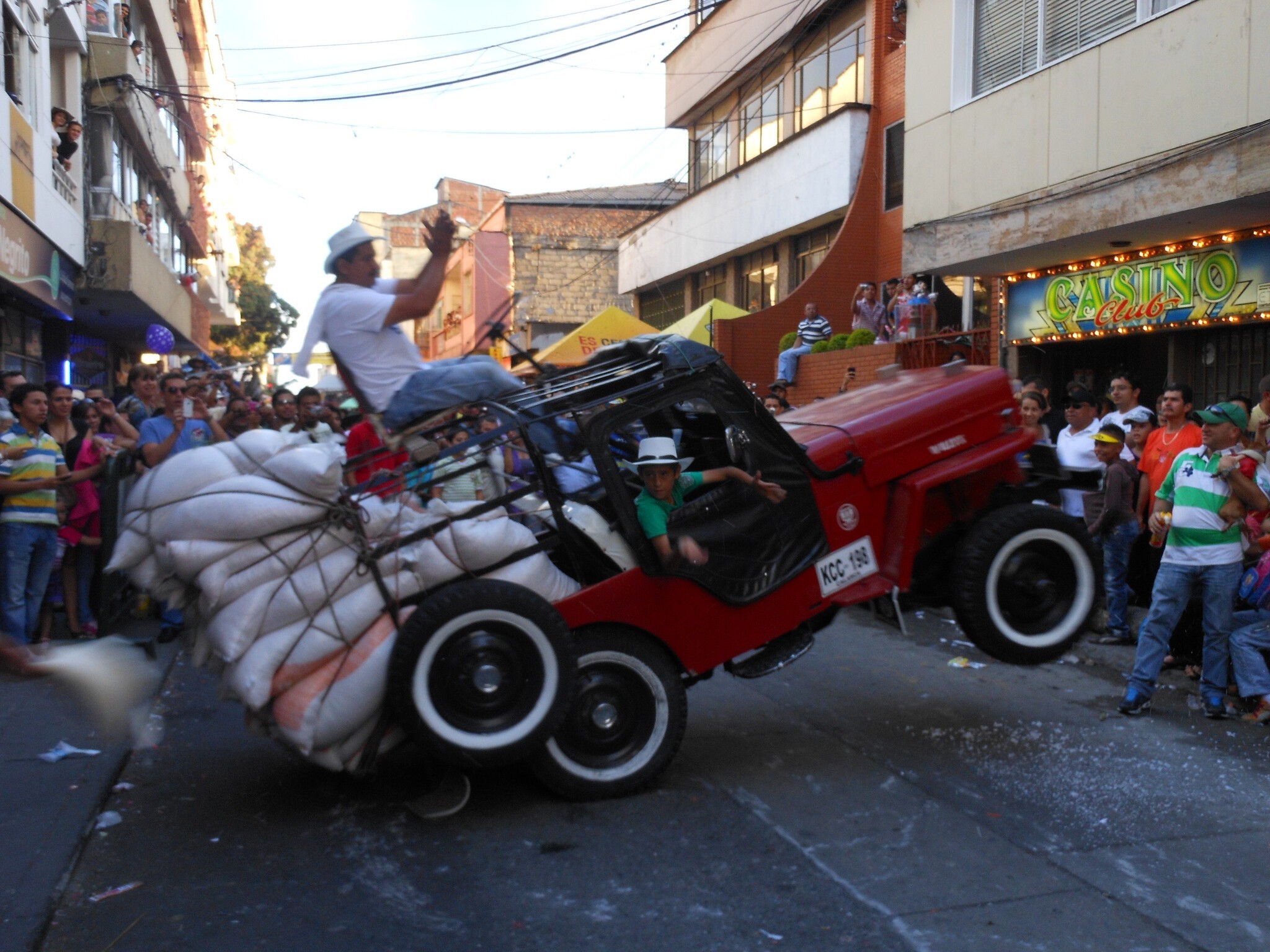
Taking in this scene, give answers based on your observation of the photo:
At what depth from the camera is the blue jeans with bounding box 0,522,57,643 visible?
7773mm

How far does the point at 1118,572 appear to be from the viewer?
8.71 meters

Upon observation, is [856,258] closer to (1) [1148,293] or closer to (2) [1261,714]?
(1) [1148,293]

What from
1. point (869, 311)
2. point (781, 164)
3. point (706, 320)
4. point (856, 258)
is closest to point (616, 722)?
point (869, 311)

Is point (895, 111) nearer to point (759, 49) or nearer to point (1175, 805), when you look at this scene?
point (759, 49)

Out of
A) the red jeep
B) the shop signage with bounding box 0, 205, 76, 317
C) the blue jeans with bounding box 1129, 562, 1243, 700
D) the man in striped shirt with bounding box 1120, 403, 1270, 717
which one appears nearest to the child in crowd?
the man in striped shirt with bounding box 1120, 403, 1270, 717

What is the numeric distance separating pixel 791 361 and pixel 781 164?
5617mm

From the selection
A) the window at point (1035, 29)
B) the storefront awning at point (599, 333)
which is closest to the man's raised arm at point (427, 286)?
the window at point (1035, 29)

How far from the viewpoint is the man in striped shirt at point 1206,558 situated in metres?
6.50

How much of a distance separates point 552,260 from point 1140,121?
28.5m

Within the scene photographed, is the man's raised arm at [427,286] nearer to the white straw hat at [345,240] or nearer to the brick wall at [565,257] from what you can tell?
the white straw hat at [345,240]

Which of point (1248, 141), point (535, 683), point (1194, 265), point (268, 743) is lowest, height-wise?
point (268, 743)

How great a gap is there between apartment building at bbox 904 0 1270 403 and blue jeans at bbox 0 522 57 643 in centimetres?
1042

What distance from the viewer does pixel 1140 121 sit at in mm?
11422

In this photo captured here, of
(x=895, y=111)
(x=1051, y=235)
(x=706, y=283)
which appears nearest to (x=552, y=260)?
(x=706, y=283)
